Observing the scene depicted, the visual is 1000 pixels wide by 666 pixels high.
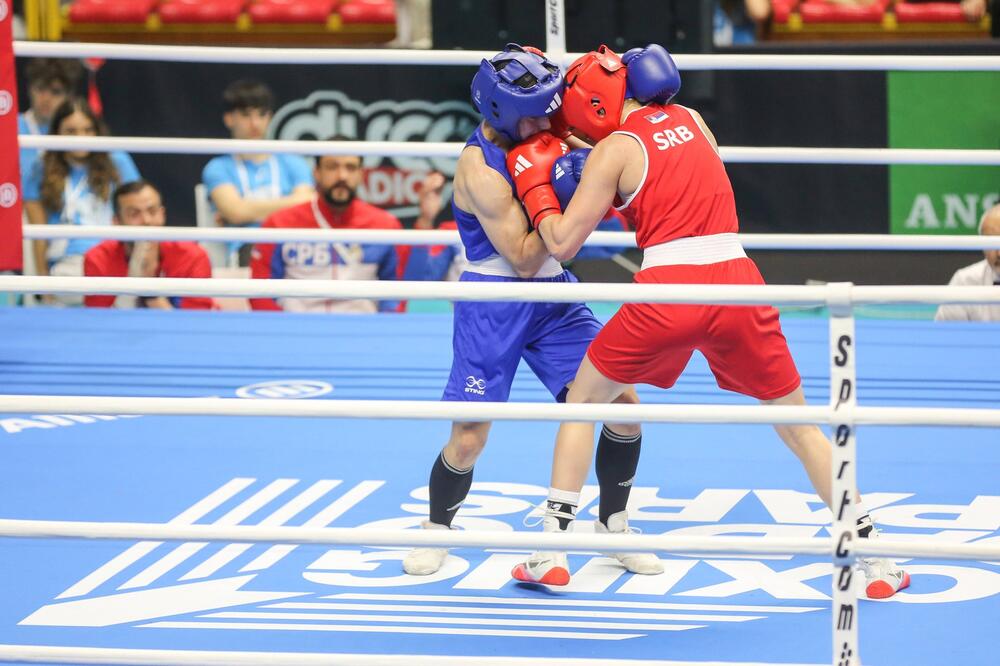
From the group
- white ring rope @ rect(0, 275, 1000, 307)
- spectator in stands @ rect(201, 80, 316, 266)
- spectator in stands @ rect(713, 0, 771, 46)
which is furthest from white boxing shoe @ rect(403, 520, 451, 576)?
spectator in stands @ rect(713, 0, 771, 46)

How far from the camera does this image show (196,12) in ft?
27.2

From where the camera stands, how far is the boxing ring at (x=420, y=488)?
2.21 m

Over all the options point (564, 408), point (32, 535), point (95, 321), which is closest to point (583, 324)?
point (564, 408)

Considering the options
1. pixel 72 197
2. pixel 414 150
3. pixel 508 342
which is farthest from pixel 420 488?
pixel 72 197

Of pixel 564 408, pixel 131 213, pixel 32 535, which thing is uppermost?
pixel 131 213

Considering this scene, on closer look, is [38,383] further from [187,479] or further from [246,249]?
[246,249]

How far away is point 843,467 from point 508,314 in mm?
1202

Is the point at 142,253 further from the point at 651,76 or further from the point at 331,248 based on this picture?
the point at 651,76

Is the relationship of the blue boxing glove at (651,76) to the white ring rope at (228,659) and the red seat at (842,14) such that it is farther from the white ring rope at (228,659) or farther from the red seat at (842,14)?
the red seat at (842,14)

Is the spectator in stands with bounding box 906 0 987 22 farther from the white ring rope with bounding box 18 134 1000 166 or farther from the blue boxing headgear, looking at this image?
the blue boxing headgear

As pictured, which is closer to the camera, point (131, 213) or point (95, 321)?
point (95, 321)

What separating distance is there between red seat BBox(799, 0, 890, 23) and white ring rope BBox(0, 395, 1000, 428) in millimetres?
6077

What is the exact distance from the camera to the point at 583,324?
3.29 meters

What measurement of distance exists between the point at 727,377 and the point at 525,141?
27.9 inches
